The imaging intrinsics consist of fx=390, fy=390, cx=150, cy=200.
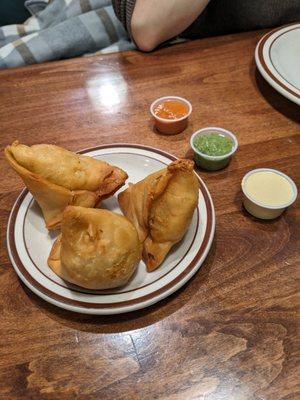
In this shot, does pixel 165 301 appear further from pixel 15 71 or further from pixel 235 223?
pixel 15 71

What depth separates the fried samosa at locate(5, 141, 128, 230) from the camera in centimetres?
121

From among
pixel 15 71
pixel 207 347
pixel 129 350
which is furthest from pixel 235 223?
pixel 15 71

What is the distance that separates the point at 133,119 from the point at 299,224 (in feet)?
2.72

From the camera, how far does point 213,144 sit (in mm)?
1504

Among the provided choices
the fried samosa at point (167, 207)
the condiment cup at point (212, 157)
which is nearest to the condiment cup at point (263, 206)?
the condiment cup at point (212, 157)

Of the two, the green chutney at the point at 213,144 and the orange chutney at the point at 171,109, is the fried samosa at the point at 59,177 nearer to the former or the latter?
the green chutney at the point at 213,144

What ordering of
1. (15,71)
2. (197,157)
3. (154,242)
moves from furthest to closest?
(15,71)
(197,157)
(154,242)

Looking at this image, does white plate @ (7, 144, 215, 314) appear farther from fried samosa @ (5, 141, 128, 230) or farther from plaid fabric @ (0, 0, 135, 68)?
plaid fabric @ (0, 0, 135, 68)

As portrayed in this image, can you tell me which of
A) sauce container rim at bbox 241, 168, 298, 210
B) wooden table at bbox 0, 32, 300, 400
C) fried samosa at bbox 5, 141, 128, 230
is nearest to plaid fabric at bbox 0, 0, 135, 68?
wooden table at bbox 0, 32, 300, 400

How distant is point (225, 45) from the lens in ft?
6.74

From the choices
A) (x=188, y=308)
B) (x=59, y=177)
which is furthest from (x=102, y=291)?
(x=59, y=177)

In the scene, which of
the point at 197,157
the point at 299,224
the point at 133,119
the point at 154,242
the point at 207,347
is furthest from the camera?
the point at 133,119

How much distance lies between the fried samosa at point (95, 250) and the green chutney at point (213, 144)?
556 mm

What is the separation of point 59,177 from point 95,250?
1.06 feet
